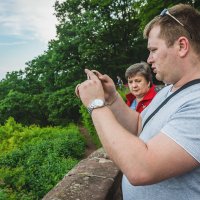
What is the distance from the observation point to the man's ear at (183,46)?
1.62 metres

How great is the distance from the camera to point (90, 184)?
2.60m

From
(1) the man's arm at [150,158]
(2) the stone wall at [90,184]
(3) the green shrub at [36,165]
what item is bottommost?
(3) the green shrub at [36,165]

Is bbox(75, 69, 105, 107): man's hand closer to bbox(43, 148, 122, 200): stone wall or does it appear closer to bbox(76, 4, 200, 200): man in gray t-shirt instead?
bbox(76, 4, 200, 200): man in gray t-shirt

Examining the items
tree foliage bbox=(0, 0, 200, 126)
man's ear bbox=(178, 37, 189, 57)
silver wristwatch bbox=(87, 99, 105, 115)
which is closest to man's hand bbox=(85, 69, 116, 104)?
silver wristwatch bbox=(87, 99, 105, 115)

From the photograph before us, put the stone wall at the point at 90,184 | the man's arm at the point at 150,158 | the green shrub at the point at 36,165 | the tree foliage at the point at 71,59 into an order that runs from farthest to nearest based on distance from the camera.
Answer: the tree foliage at the point at 71,59
the green shrub at the point at 36,165
the stone wall at the point at 90,184
the man's arm at the point at 150,158

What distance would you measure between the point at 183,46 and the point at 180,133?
0.48 m

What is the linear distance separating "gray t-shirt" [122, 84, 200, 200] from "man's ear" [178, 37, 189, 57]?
0.18 meters

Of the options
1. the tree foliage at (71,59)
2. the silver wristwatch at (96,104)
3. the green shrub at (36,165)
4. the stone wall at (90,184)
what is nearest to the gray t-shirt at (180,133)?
the silver wristwatch at (96,104)

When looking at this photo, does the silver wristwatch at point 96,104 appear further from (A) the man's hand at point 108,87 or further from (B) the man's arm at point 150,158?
(A) the man's hand at point 108,87

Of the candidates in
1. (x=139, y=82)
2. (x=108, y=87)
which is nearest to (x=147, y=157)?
(x=108, y=87)

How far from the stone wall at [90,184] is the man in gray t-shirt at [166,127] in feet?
2.16

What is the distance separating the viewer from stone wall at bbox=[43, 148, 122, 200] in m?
2.45

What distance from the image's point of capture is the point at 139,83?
13.6 ft

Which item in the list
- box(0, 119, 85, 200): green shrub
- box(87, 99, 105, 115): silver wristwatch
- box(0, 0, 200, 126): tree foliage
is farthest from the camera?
box(0, 0, 200, 126): tree foliage
